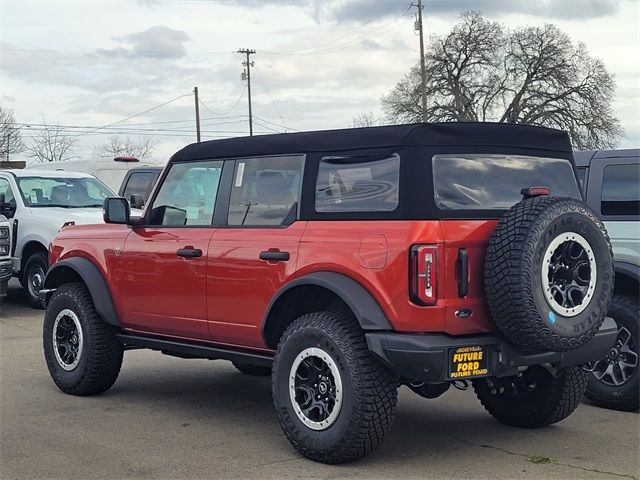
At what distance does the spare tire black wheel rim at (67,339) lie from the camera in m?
7.14

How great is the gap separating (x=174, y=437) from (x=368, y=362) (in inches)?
64.1

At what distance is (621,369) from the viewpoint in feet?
22.2

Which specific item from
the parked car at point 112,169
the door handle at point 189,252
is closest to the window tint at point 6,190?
the parked car at point 112,169

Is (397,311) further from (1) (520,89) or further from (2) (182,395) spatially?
(1) (520,89)

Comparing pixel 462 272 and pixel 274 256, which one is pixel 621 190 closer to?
pixel 462 272

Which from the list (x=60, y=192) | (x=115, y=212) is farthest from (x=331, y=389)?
(x=60, y=192)

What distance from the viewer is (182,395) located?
7242 millimetres

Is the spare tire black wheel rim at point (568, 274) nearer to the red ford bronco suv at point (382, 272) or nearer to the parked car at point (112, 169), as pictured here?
the red ford bronco suv at point (382, 272)

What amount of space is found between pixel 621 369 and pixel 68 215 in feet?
27.7

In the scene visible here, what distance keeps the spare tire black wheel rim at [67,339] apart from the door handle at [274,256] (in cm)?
221

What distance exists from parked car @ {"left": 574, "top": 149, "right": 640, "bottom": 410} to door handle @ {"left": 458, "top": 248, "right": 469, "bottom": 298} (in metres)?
2.26

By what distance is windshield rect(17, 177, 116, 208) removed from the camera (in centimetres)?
1323

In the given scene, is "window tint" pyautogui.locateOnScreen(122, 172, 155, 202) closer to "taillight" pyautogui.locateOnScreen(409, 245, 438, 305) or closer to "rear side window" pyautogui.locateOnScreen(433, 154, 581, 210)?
"rear side window" pyautogui.locateOnScreen(433, 154, 581, 210)

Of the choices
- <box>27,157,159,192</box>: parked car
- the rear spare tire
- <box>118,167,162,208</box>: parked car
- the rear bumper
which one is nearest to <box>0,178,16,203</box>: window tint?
<box>118,167,162,208</box>: parked car
